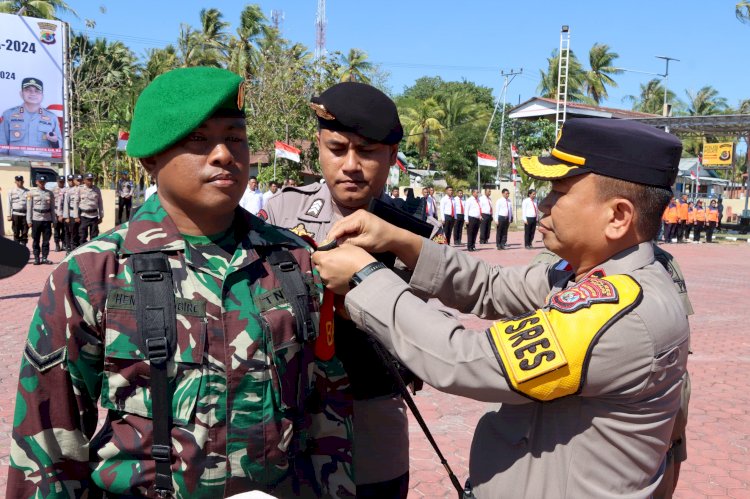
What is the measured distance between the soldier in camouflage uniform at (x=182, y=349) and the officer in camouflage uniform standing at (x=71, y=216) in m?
14.4

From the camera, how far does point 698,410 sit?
5684 mm

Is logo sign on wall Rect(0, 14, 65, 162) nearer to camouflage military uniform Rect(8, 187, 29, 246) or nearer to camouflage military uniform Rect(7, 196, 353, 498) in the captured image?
camouflage military uniform Rect(8, 187, 29, 246)

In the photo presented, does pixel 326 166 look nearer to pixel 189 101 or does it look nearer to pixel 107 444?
Answer: pixel 189 101

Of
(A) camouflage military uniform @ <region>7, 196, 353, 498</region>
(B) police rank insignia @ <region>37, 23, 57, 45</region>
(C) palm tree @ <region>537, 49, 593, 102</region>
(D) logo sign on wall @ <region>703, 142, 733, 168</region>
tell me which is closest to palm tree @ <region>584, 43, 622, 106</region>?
(C) palm tree @ <region>537, 49, 593, 102</region>

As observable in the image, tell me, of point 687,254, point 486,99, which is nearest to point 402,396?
point 687,254

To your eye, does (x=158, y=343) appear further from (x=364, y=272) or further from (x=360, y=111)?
(x=360, y=111)

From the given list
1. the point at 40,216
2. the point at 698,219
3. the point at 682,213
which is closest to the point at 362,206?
the point at 40,216

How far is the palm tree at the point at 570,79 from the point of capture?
43875 mm

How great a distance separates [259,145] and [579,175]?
24.3m

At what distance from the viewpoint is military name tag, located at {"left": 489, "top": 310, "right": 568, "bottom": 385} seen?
1474 millimetres

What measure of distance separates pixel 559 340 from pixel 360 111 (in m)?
1.12

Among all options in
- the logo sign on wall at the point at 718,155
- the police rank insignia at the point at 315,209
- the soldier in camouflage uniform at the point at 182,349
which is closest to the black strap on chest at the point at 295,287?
the soldier in camouflage uniform at the point at 182,349

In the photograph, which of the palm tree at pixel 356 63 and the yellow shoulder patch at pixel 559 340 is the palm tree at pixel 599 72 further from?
the yellow shoulder patch at pixel 559 340

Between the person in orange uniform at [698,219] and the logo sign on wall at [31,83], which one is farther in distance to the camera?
the person in orange uniform at [698,219]
